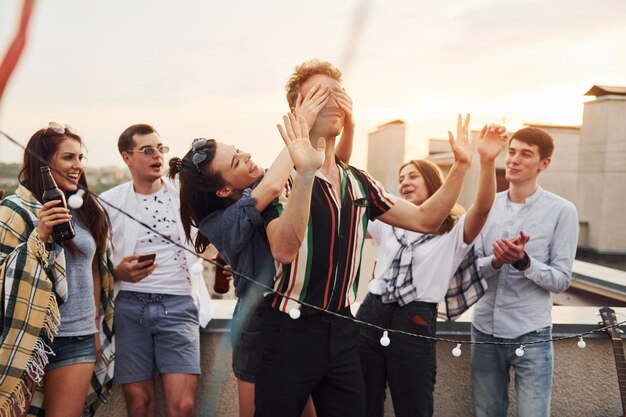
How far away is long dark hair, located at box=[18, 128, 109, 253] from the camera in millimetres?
2115

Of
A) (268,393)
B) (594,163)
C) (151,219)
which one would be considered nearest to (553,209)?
(268,393)

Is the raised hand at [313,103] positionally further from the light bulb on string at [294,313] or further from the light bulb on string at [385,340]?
the light bulb on string at [385,340]

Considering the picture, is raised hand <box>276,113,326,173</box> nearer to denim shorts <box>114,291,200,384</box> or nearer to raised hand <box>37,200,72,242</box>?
raised hand <box>37,200,72,242</box>

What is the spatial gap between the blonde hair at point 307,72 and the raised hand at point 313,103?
0.12 meters

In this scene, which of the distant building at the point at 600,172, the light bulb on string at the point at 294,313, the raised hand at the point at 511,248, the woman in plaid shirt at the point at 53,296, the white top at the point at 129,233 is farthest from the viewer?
the distant building at the point at 600,172

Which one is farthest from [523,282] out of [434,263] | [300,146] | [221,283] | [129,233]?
[129,233]

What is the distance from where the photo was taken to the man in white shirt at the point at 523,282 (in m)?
2.38

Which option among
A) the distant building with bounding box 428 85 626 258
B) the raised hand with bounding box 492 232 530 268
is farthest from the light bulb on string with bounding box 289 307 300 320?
the distant building with bounding box 428 85 626 258

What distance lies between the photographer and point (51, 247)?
208 centimetres

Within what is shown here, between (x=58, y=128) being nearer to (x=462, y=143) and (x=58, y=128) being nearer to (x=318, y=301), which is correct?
(x=318, y=301)

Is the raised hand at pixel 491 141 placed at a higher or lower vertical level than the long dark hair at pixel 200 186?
higher

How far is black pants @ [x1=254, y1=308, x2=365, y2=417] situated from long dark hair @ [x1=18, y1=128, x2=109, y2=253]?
0.89 meters

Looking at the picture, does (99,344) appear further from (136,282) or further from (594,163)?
(594,163)

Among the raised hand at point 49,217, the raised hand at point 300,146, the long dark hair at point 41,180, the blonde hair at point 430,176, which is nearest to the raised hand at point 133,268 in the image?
the long dark hair at point 41,180
